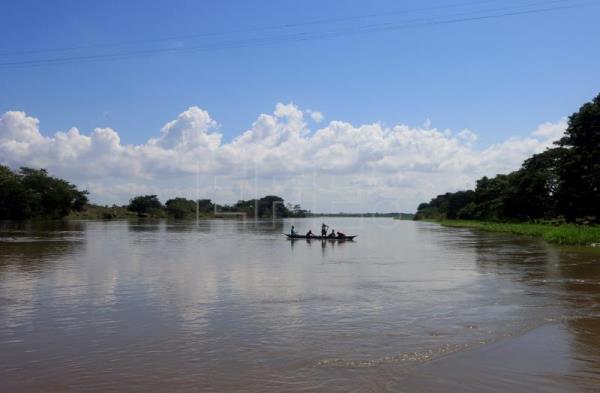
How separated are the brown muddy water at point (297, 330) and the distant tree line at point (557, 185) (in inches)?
885

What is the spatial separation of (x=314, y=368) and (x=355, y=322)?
366 cm

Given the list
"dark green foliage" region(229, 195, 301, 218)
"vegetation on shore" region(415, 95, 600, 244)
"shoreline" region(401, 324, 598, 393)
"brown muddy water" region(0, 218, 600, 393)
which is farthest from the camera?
"dark green foliage" region(229, 195, 301, 218)

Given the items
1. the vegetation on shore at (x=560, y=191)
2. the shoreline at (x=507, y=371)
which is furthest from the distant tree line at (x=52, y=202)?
the shoreline at (x=507, y=371)

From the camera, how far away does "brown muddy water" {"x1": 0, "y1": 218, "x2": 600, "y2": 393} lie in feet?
27.0

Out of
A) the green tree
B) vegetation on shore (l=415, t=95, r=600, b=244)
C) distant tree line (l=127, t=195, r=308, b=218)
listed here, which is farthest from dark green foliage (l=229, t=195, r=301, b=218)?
the green tree

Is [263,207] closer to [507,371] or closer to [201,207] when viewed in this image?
[201,207]

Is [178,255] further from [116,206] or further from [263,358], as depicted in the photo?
[116,206]

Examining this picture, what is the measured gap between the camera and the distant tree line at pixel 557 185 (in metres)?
41.9

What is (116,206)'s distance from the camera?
14888 centimetres

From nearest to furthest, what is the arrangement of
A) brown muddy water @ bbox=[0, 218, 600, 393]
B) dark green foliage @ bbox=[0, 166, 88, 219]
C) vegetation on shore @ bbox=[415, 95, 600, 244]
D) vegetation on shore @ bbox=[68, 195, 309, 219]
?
brown muddy water @ bbox=[0, 218, 600, 393] < vegetation on shore @ bbox=[415, 95, 600, 244] < dark green foliage @ bbox=[0, 166, 88, 219] < vegetation on shore @ bbox=[68, 195, 309, 219]

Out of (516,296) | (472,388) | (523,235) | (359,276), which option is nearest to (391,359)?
(472,388)

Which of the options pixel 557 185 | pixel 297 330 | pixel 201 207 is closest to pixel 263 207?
pixel 201 207

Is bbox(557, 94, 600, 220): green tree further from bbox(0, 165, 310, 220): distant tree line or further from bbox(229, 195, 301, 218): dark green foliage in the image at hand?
bbox(229, 195, 301, 218): dark green foliage

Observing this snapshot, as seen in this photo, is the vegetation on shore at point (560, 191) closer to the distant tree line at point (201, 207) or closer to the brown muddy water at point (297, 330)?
the brown muddy water at point (297, 330)
